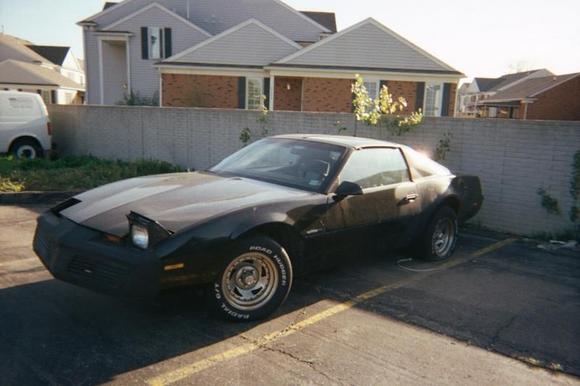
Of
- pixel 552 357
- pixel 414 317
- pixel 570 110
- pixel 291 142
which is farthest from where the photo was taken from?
pixel 570 110

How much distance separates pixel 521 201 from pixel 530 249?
966 millimetres

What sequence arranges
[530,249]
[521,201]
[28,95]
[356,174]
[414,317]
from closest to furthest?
1. [414,317]
2. [356,174]
3. [530,249]
4. [521,201]
5. [28,95]

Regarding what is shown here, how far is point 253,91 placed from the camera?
21.2 meters

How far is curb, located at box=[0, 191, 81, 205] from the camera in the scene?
8.09 metres

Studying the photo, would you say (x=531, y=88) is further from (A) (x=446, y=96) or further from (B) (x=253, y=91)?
(B) (x=253, y=91)

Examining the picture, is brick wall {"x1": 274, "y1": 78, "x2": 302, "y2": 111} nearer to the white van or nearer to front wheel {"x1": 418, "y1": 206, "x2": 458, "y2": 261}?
the white van

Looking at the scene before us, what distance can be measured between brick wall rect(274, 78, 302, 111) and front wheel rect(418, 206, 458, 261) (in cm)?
1542

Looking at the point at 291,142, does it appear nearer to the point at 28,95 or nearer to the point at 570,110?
the point at 28,95

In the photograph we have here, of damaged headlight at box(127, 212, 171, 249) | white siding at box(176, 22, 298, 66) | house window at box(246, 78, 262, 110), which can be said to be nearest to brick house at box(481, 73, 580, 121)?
white siding at box(176, 22, 298, 66)

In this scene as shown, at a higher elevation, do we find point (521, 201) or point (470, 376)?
point (521, 201)

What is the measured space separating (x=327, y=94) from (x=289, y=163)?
16.0 m

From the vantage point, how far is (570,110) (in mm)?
37125

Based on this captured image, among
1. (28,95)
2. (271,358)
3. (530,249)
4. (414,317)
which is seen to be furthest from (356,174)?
(28,95)

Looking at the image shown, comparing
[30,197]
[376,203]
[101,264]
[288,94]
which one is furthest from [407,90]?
[101,264]
